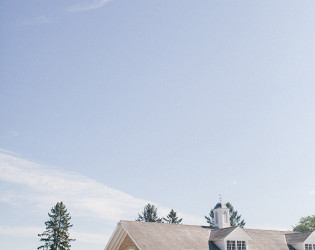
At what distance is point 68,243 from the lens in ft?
211

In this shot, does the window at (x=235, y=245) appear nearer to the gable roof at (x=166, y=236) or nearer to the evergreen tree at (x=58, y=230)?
the gable roof at (x=166, y=236)

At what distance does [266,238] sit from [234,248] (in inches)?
259

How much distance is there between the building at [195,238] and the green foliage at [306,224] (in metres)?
32.9

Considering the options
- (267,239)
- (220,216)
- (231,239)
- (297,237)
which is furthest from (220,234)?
(297,237)

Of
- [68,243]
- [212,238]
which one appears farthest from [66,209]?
[212,238]

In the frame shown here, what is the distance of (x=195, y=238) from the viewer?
32.0 metres

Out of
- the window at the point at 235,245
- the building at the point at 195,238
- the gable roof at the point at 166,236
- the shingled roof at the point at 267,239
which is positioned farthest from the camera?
the shingled roof at the point at 267,239

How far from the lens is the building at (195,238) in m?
28.7

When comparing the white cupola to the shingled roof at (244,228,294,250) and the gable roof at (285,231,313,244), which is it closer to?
the shingled roof at (244,228,294,250)

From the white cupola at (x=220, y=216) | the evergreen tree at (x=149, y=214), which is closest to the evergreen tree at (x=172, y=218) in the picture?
the evergreen tree at (x=149, y=214)

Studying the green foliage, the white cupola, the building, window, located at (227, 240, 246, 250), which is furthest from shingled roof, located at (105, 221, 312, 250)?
the green foliage

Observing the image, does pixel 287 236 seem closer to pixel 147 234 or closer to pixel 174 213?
pixel 147 234

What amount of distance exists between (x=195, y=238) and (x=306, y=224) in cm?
4635

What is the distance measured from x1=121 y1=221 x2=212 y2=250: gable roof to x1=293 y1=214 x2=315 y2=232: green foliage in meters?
42.5
